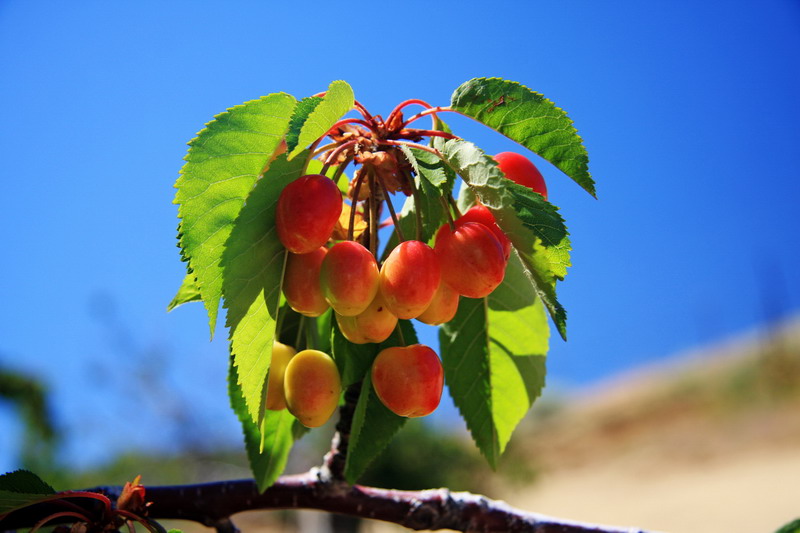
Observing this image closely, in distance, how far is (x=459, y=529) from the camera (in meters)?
0.77

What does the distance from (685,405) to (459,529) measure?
12588 mm

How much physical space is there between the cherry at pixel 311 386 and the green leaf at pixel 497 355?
0.19 metres

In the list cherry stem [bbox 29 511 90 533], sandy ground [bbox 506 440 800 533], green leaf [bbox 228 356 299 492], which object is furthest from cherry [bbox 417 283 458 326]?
sandy ground [bbox 506 440 800 533]

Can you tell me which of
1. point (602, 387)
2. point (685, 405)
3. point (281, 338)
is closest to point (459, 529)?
point (281, 338)

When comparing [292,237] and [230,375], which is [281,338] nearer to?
[230,375]

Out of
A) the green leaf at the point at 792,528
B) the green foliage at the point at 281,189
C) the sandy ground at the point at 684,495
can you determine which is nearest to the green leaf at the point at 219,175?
the green foliage at the point at 281,189

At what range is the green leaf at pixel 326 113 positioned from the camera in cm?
53

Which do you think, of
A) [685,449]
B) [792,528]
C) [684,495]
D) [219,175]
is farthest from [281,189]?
[685,449]

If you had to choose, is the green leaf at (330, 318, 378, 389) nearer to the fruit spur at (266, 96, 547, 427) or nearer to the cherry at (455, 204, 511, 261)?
the fruit spur at (266, 96, 547, 427)

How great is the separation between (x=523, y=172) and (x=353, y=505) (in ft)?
1.34

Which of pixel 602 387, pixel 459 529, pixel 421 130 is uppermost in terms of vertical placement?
pixel 602 387

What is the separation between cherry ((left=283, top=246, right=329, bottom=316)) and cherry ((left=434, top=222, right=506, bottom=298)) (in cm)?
11

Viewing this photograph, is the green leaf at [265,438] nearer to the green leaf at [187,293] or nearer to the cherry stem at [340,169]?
the green leaf at [187,293]

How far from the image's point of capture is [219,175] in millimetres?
578
